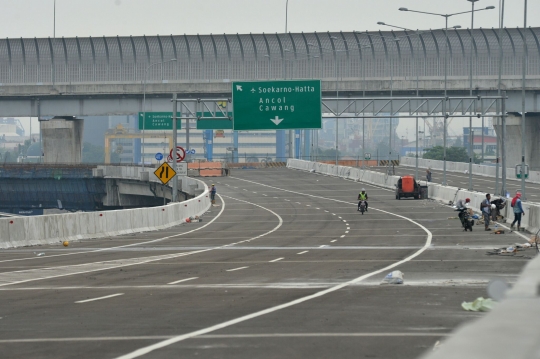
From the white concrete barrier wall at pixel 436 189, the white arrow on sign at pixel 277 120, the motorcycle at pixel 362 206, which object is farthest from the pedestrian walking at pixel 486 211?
the white arrow on sign at pixel 277 120

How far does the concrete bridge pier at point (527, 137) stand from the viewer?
87250mm

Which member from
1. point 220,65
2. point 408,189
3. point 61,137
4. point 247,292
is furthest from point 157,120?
point 247,292

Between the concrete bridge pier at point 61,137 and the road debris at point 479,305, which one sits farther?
the concrete bridge pier at point 61,137

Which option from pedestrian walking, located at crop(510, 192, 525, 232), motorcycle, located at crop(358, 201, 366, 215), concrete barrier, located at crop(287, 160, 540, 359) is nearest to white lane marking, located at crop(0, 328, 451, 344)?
concrete barrier, located at crop(287, 160, 540, 359)

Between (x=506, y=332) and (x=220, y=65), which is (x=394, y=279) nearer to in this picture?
(x=506, y=332)

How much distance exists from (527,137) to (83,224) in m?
59.2

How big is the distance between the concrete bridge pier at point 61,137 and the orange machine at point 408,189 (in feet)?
109

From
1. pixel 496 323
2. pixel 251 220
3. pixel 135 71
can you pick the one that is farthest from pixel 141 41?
pixel 496 323

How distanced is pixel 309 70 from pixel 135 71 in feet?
49.9

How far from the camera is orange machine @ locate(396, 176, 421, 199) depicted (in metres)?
67.3

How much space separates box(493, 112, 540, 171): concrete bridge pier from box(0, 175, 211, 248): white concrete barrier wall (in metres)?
43.9

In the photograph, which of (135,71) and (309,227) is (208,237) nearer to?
(309,227)

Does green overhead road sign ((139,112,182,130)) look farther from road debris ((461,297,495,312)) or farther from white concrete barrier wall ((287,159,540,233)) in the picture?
road debris ((461,297,495,312))

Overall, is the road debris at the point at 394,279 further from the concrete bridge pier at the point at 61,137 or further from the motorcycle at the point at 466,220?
the concrete bridge pier at the point at 61,137
